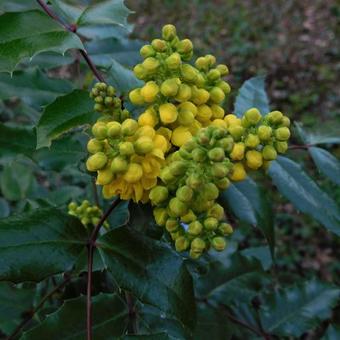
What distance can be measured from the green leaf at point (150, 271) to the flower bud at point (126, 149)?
0.22m

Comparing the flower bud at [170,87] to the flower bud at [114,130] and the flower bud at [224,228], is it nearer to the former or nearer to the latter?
the flower bud at [114,130]

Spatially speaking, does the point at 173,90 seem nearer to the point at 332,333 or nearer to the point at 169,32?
the point at 169,32

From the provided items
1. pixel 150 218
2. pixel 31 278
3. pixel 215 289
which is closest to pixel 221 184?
pixel 150 218

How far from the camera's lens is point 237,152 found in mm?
885

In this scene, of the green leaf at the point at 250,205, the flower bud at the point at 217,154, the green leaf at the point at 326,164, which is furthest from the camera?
the green leaf at the point at 326,164

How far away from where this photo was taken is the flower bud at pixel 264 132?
90 cm

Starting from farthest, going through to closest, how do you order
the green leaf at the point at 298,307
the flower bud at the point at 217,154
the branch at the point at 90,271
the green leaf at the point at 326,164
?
1. the green leaf at the point at 298,307
2. the green leaf at the point at 326,164
3. the branch at the point at 90,271
4. the flower bud at the point at 217,154

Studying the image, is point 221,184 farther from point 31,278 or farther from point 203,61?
point 31,278

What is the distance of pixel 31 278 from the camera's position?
95cm

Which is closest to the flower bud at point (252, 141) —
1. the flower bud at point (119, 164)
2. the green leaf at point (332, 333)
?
the flower bud at point (119, 164)

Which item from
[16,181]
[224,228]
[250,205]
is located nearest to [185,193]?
[224,228]

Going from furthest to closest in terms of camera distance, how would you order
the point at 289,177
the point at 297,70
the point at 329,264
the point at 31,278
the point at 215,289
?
the point at 297,70 < the point at 329,264 < the point at 215,289 < the point at 289,177 < the point at 31,278

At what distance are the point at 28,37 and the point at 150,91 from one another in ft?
0.87

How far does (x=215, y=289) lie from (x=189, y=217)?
2.29 ft
